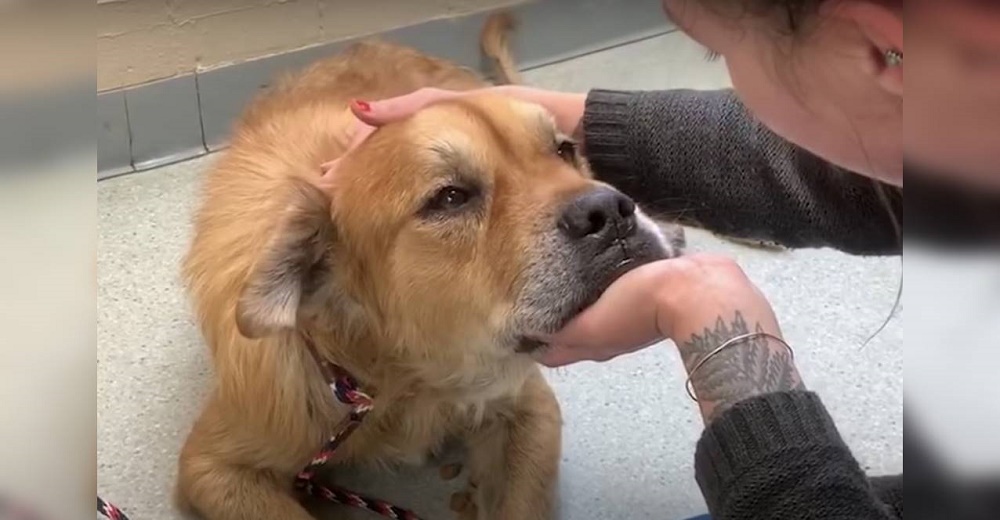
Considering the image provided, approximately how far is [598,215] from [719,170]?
331mm

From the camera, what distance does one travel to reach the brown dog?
117 centimetres

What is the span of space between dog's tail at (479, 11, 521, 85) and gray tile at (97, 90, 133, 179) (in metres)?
0.68

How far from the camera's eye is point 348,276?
4.17ft

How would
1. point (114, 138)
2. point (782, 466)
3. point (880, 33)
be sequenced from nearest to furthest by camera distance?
1. point (880, 33)
2. point (782, 466)
3. point (114, 138)

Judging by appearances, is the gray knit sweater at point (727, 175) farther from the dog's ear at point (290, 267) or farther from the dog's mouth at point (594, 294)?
the dog's ear at point (290, 267)

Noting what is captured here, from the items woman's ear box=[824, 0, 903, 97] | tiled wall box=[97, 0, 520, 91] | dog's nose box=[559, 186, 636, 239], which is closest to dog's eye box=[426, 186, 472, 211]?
dog's nose box=[559, 186, 636, 239]

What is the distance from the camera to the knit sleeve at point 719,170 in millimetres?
1391

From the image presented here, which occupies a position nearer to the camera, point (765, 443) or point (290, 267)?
point (765, 443)

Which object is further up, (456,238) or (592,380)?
(456,238)

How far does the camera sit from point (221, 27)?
2119mm

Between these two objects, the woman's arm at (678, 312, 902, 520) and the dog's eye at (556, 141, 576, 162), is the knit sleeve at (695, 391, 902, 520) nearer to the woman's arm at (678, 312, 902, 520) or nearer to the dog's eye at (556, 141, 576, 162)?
the woman's arm at (678, 312, 902, 520)

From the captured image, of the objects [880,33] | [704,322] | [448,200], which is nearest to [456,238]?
[448,200]

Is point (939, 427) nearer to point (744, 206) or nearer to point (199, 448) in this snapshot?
point (744, 206)

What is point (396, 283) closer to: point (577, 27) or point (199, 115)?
point (199, 115)
